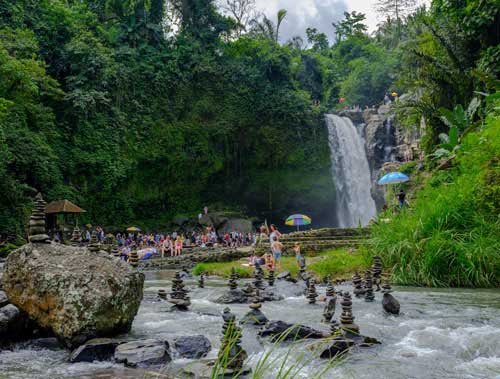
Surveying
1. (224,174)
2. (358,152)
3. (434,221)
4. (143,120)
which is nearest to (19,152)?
(143,120)

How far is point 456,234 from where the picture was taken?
1066 centimetres

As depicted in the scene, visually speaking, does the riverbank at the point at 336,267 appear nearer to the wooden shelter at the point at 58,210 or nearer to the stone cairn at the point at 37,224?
the stone cairn at the point at 37,224

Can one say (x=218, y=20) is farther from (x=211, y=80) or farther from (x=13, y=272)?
(x=13, y=272)

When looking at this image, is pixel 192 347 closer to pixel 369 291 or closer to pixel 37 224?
A: pixel 37 224

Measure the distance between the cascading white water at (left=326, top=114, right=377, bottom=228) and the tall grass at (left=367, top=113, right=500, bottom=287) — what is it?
22888 mm

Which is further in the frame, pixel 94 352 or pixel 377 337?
pixel 377 337

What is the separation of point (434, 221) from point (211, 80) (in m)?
28.6

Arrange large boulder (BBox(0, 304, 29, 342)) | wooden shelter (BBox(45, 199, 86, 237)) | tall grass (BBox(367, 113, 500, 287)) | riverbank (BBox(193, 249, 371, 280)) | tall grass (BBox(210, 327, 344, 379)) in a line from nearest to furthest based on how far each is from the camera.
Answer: tall grass (BBox(210, 327, 344, 379))
large boulder (BBox(0, 304, 29, 342))
tall grass (BBox(367, 113, 500, 287))
riverbank (BBox(193, 249, 371, 280))
wooden shelter (BBox(45, 199, 86, 237))

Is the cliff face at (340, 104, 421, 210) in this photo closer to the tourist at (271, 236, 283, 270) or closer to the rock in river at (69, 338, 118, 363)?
the tourist at (271, 236, 283, 270)

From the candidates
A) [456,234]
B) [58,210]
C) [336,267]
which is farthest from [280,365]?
[58,210]

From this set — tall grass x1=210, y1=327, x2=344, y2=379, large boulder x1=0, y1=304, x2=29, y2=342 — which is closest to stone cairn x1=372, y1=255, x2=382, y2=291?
tall grass x1=210, y1=327, x2=344, y2=379

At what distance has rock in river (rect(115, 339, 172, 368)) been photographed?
4.82m

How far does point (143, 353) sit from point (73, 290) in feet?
4.23

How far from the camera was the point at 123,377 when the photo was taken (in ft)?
14.5
